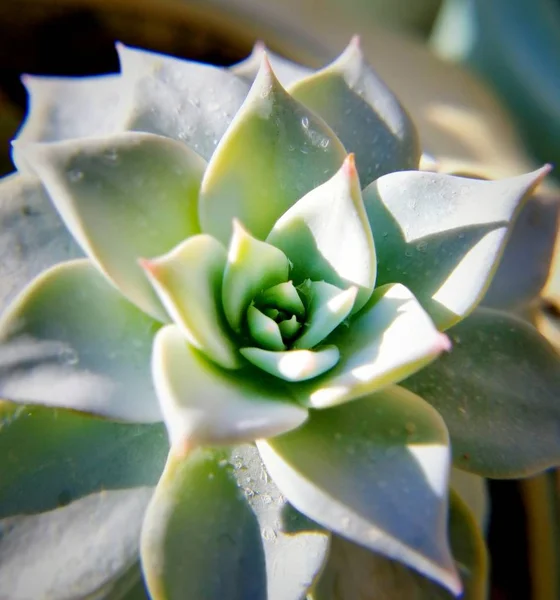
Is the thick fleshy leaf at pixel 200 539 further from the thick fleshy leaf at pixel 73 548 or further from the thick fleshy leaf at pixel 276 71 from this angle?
the thick fleshy leaf at pixel 276 71

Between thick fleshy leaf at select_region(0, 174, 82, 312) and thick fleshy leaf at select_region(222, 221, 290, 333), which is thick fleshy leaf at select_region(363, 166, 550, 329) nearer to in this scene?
thick fleshy leaf at select_region(222, 221, 290, 333)

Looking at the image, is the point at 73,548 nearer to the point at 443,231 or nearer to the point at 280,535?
the point at 280,535

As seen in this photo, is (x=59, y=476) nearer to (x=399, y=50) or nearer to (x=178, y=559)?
(x=178, y=559)

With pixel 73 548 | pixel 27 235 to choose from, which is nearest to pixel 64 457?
pixel 73 548

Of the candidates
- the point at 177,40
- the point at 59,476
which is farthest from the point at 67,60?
the point at 59,476

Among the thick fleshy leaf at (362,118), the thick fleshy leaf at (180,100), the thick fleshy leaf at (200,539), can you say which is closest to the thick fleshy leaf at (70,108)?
the thick fleshy leaf at (180,100)

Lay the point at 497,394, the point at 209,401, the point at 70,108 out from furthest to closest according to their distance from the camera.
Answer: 1. the point at 70,108
2. the point at 497,394
3. the point at 209,401

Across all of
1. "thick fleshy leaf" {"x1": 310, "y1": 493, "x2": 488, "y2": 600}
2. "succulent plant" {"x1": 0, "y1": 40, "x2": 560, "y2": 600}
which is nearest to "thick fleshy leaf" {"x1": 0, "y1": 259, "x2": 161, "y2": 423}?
"succulent plant" {"x1": 0, "y1": 40, "x2": 560, "y2": 600}
